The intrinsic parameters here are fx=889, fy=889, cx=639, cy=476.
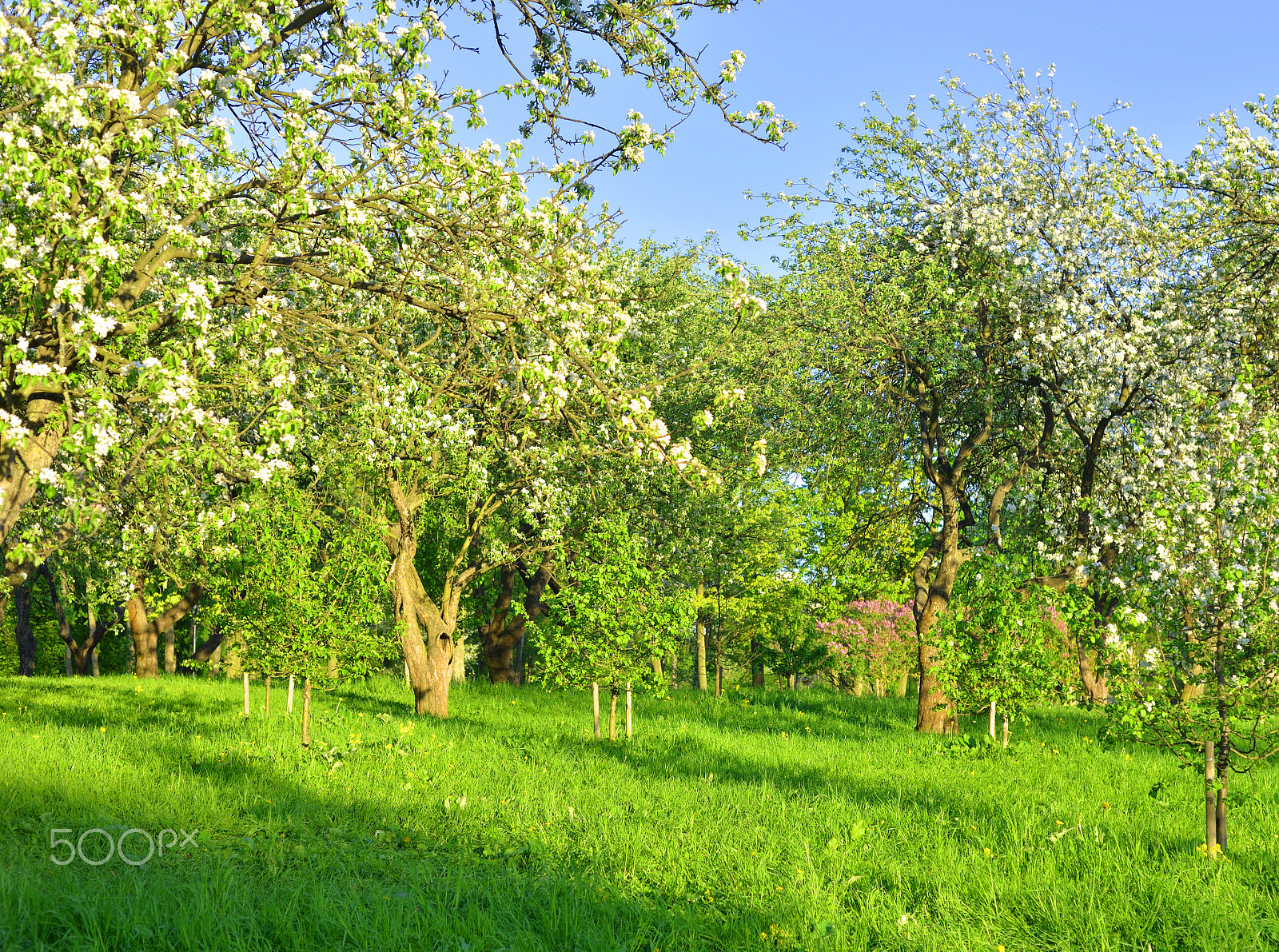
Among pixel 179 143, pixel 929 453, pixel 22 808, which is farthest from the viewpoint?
pixel 929 453

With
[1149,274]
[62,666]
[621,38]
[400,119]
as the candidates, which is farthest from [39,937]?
[62,666]

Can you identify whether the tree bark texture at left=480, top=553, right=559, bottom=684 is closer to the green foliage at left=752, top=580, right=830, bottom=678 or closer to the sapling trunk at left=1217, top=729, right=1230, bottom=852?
the green foliage at left=752, top=580, right=830, bottom=678

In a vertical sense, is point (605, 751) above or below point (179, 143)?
→ below

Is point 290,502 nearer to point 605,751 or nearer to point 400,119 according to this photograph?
point 605,751

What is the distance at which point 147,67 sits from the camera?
6.47m

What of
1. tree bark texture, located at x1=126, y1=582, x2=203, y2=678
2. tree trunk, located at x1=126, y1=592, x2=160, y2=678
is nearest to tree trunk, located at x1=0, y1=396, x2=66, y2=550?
tree bark texture, located at x1=126, y1=582, x2=203, y2=678

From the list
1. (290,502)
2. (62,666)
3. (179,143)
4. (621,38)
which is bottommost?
(62,666)

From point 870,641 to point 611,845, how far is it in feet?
84.3

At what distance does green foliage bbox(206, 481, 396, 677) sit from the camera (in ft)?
44.6

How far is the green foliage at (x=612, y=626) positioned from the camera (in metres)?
15.6

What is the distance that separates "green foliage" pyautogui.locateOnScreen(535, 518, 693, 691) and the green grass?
4.01 ft

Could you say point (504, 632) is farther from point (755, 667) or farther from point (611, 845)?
point (755, 667)

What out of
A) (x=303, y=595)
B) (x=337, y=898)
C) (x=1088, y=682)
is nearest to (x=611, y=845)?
(x=337, y=898)

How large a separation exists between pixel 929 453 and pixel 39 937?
1562 centimetres
